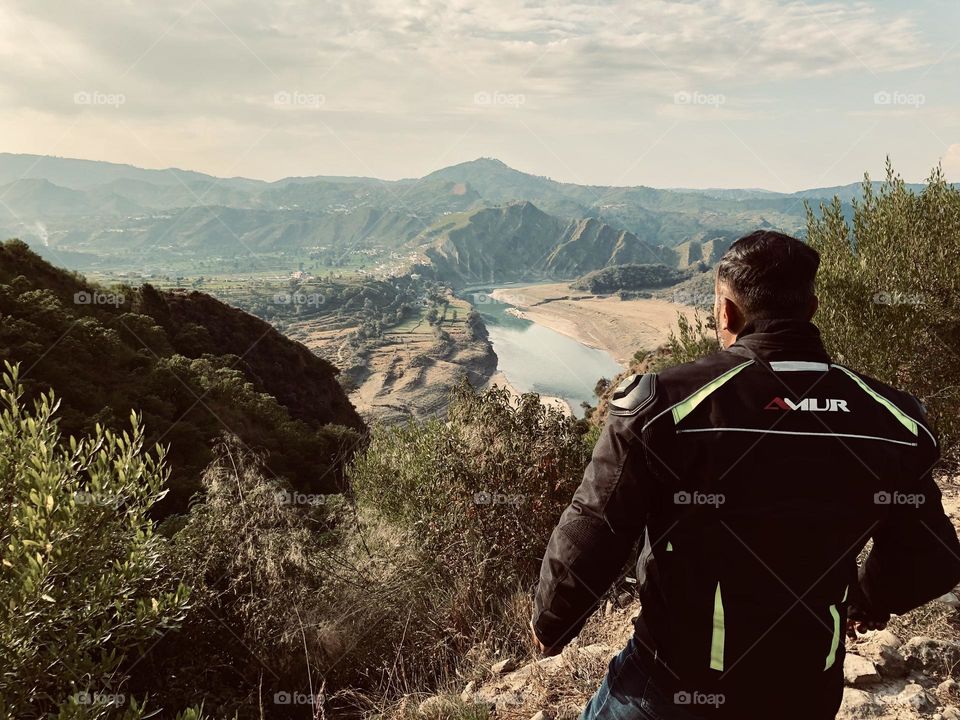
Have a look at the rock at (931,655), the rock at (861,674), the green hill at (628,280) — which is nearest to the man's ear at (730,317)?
the rock at (861,674)

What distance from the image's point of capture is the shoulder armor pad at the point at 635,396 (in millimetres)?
1880

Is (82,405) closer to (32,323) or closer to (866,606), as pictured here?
(32,323)

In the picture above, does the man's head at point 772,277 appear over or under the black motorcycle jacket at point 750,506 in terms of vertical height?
over

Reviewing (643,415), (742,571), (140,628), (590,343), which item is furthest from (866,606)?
(590,343)

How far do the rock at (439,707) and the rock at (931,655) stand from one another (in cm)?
Result: 361

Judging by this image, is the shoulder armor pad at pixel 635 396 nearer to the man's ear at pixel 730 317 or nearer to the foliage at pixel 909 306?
the man's ear at pixel 730 317

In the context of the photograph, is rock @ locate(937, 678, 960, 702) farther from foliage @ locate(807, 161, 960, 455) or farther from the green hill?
the green hill

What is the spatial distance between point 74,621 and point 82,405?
601 inches

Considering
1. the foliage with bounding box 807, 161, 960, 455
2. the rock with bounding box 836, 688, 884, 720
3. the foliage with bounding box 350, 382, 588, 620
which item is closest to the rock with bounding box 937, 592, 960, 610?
the rock with bounding box 836, 688, 884, 720

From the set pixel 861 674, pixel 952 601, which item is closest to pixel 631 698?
pixel 861 674

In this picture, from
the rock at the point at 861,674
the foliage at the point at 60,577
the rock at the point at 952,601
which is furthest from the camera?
the rock at the point at 952,601

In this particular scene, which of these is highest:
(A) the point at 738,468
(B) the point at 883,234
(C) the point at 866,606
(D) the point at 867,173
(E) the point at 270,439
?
(D) the point at 867,173

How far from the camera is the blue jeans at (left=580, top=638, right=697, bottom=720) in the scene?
2023 millimetres

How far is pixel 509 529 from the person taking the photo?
8.20 meters
